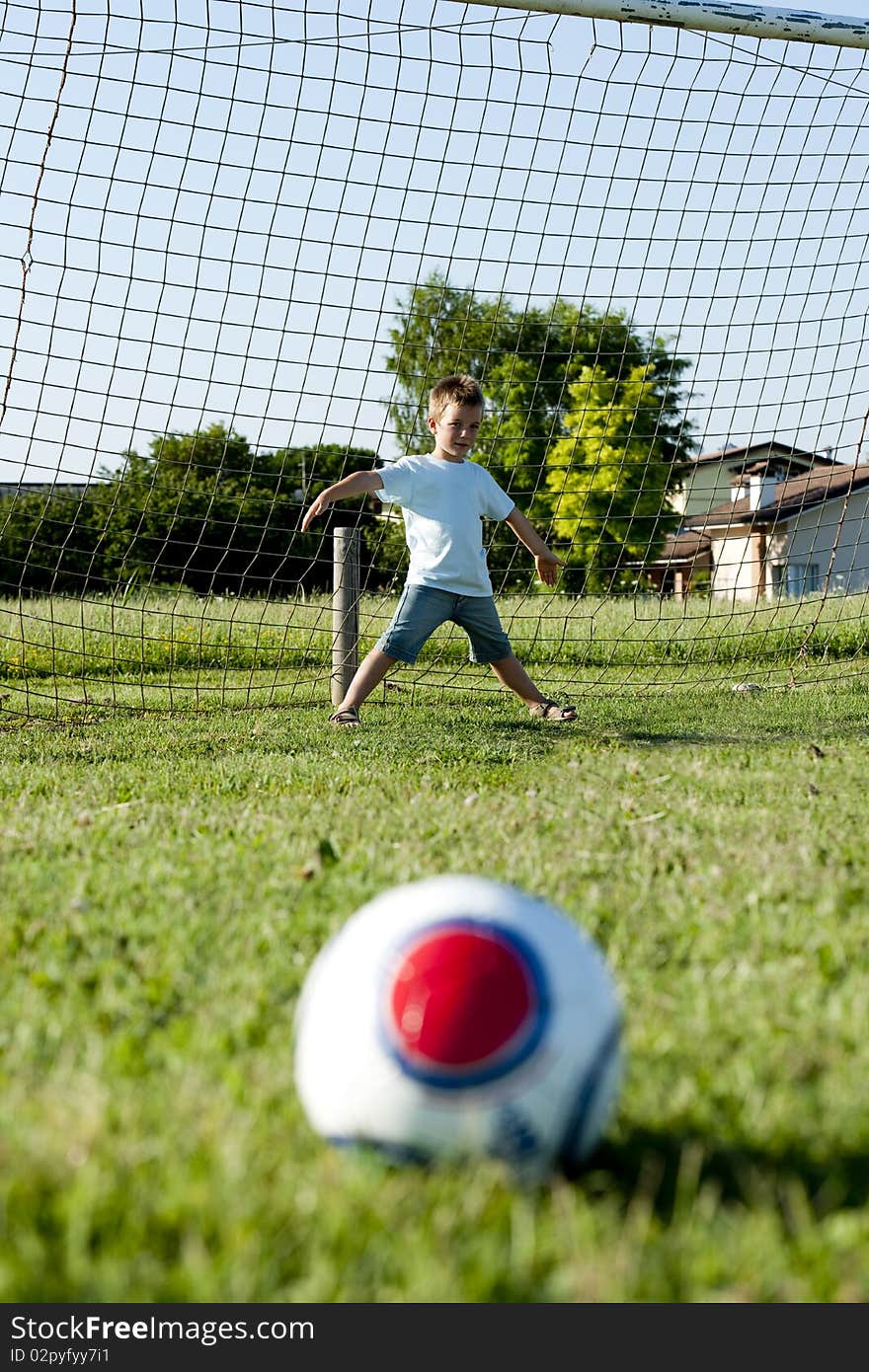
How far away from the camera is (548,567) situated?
6953 millimetres

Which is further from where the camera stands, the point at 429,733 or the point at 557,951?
the point at 429,733

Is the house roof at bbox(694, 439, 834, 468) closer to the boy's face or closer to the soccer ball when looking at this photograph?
the boy's face

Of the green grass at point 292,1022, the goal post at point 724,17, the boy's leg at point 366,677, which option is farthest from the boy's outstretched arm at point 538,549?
the goal post at point 724,17

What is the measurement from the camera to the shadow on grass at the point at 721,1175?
160 cm

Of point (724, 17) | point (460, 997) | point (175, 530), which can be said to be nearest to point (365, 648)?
point (724, 17)

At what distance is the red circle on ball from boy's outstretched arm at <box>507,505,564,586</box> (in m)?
5.11

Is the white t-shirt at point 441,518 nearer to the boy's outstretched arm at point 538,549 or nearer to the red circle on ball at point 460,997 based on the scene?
the boy's outstretched arm at point 538,549

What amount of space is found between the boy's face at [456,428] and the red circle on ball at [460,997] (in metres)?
5.04
